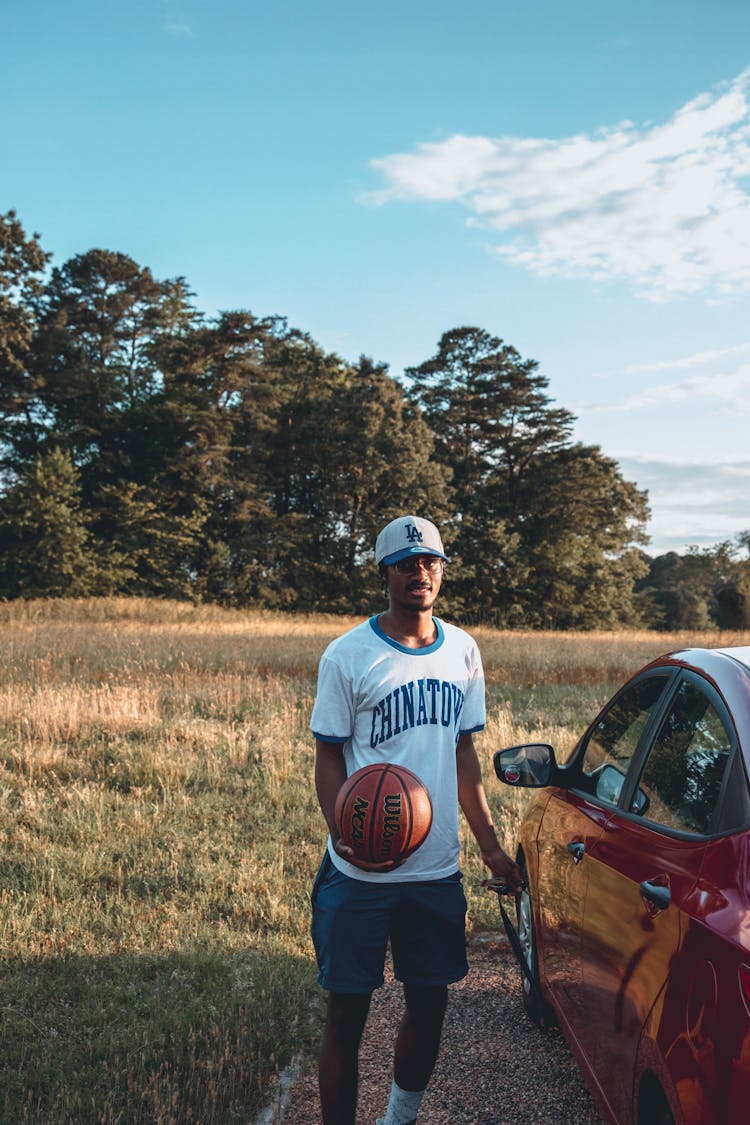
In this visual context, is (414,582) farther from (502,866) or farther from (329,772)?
(502,866)

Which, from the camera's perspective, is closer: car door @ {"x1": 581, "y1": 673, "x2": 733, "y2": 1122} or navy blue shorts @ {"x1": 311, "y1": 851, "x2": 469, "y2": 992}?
car door @ {"x1": 581, "y1": 673, "x2": 733, "y2": 1122}

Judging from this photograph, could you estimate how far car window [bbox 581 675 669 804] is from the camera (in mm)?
3004

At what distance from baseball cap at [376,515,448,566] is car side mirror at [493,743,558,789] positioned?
0.93 metres

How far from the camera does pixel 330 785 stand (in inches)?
115

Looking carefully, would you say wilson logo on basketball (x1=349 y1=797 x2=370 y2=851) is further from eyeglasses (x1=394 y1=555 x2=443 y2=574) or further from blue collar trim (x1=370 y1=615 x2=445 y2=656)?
eyeglasses (x1=394 y1=555 x2=443 y2=574)

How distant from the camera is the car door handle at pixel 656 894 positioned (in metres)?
2.09

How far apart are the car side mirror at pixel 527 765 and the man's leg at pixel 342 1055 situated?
39.1 inches

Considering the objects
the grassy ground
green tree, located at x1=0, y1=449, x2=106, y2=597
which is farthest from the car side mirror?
green tree, located at x1=0, y1=449, x2=106, y2=597

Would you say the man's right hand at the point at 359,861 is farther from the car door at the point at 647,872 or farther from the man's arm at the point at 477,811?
the car door at the point at 647,872

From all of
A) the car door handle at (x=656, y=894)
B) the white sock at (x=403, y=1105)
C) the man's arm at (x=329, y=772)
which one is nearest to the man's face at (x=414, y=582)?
the man's arm at (x=329, y=772)

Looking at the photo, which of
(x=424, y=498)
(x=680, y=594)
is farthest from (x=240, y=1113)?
(x=680, y=594)

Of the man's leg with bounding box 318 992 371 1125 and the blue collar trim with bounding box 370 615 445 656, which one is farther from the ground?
the blue collar trim with bounding box 370 615 445 656

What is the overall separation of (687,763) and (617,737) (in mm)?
820

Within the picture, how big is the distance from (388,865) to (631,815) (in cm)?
77
